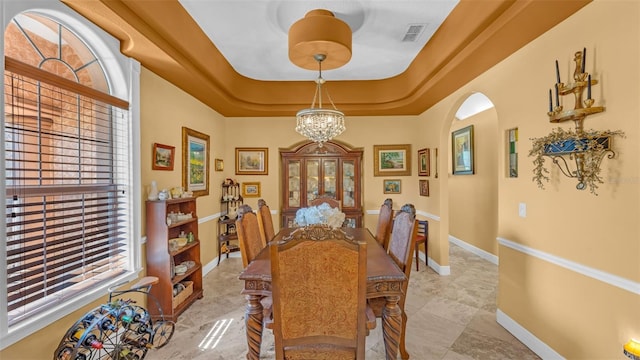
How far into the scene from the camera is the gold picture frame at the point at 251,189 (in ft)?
15.8

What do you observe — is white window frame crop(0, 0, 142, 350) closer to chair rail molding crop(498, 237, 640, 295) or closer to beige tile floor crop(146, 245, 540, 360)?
beige tile floor crop(146, 245, 540, 360)

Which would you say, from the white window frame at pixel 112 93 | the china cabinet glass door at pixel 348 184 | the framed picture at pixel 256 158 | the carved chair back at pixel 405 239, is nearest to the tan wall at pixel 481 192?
the china cabinet glass door at pixel 348 184

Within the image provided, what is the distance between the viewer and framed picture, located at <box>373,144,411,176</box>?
4730 millimetres

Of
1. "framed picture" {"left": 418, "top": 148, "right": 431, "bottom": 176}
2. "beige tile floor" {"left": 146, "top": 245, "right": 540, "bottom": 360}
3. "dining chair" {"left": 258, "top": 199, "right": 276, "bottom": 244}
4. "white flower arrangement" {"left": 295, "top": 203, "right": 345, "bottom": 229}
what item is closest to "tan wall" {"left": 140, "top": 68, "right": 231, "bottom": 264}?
"beige tile floor" {"left": 146, "top": 245, "right": 540, "bottom": 360}

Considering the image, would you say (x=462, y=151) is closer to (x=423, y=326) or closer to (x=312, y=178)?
(x=312, y=178)

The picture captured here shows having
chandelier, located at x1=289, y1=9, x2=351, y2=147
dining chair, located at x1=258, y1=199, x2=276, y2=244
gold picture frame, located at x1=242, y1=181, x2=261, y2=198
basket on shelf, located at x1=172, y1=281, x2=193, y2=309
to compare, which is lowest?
basket on shelf, located at x1=172, y1=281, x2=193, y2=309

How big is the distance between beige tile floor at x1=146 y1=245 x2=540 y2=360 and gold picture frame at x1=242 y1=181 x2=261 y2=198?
1.56 meters

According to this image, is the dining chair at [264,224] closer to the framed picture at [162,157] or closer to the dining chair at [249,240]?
the dining chair at [249,240]

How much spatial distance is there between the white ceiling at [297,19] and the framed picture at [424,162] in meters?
1.42

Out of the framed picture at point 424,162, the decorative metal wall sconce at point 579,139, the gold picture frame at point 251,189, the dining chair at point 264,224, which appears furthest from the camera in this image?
the gold picture frame at point 251,189

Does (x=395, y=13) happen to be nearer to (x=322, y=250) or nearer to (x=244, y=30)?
(x=244, y=30)

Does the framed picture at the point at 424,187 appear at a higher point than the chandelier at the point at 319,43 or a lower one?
lower

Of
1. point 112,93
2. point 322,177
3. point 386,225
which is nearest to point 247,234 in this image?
point 386,225

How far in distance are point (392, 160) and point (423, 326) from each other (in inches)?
112
